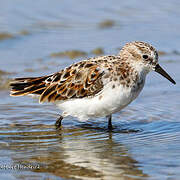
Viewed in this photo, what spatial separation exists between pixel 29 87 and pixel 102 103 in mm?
1488

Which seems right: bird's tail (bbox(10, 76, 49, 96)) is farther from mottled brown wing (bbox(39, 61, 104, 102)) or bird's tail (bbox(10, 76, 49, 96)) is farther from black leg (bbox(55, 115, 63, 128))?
black leg (bbox(55, 115, 63, 128))

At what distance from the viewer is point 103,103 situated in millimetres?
8867

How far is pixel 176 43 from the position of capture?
15078mm

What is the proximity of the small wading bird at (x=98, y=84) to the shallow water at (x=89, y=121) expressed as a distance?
52 centimetres

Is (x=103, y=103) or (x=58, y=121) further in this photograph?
(x=58, y=121)

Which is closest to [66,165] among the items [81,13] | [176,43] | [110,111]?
[110,111]

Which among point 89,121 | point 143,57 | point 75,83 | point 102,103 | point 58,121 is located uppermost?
point 143,57

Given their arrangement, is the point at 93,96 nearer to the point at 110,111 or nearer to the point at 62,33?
the point at 110,111

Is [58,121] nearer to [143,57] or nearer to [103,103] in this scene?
[103,103]

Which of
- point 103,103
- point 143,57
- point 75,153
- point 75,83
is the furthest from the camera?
point 75,83

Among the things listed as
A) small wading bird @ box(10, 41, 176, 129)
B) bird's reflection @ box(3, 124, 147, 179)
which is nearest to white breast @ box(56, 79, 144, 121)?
small wading bird @ box(10, 41, 176, 129)

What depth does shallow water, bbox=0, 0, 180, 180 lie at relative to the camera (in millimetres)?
7562

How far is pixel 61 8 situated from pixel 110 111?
9.44 metres

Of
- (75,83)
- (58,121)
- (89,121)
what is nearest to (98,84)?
(75,83)
